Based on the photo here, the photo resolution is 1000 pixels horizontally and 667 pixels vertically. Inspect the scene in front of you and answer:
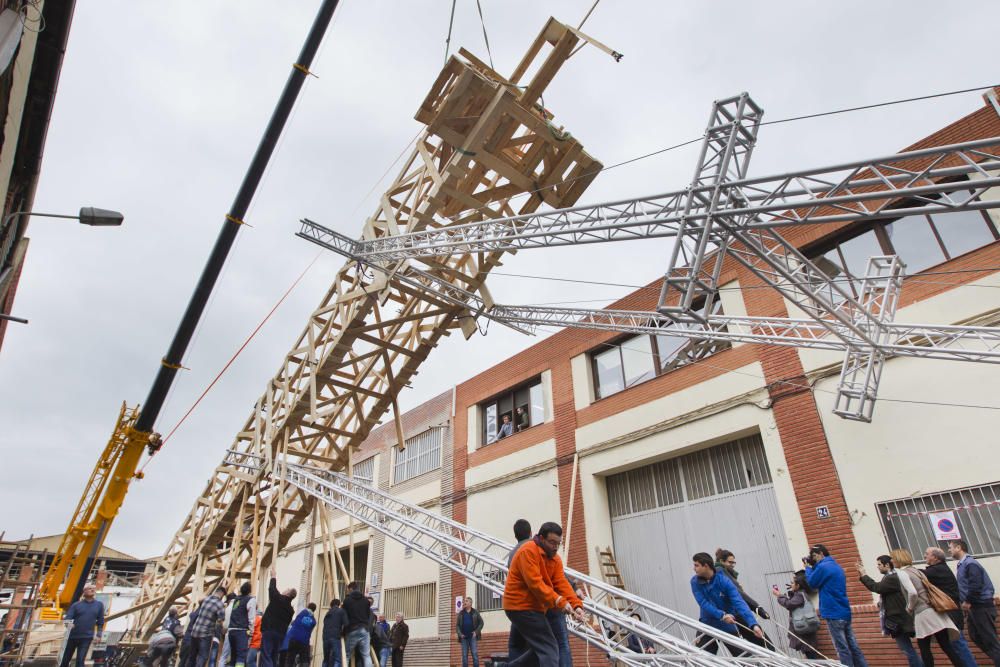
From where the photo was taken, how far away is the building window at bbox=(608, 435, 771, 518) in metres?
12.2

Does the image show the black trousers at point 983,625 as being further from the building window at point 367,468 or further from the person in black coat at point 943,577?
the building window at point 367,468

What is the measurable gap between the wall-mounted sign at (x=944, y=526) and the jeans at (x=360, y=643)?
908 centimetres

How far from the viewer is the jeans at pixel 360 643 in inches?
398

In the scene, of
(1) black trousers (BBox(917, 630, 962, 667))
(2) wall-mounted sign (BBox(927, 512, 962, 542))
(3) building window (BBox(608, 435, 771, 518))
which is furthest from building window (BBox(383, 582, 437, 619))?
(1) black trousers (BBox(917, 630, 962, 667))

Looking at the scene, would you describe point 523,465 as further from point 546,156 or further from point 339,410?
point 546,156

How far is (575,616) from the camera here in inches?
190

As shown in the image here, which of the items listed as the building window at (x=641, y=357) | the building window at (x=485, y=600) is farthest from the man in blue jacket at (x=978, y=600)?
the building window at (x=485, y=600)

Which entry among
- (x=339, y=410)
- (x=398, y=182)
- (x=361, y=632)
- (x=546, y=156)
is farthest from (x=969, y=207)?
(x=339, y=410)

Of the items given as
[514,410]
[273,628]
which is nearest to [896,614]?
[273,628]

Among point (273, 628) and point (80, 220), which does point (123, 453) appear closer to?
point (273, 628)

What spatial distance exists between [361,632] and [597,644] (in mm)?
4880

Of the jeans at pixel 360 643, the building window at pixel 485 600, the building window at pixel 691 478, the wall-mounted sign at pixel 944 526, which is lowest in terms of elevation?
the jeans at pixel 360 643

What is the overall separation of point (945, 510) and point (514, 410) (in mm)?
10618

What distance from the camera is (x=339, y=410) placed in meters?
13.0
